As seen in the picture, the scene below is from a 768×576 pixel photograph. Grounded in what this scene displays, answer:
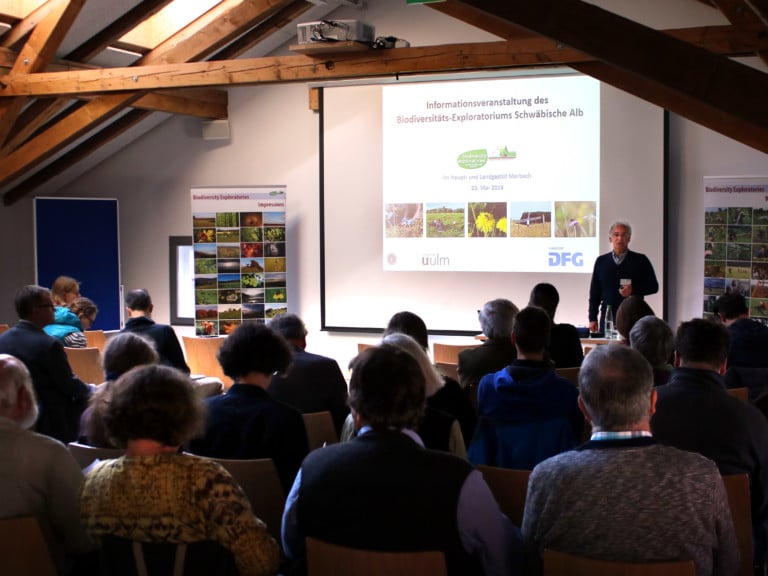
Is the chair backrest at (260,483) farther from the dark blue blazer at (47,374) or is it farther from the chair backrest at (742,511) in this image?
the dark blue blazer at (47,374)

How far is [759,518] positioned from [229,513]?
1.72 meters

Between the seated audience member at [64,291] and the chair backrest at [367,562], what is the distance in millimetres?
4924

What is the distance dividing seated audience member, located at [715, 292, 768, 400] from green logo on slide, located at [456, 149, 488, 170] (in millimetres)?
3685

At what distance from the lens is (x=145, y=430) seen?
2088 millimetres

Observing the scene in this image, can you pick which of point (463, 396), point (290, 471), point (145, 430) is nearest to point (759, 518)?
point (463, 396)

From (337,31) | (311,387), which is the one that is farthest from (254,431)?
(337,31)

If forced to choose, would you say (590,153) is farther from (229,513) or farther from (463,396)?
(229,513)

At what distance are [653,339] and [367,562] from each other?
209 cm

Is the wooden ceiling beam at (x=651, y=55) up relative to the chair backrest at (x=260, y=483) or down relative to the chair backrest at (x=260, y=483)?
up

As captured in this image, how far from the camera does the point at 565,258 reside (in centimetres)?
802

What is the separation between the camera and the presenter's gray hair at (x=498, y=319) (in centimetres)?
425

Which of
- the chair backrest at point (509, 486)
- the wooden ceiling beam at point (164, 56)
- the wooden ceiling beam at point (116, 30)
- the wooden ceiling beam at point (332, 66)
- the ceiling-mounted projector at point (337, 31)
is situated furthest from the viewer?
the wooden ceiling beam at point (164, 56)

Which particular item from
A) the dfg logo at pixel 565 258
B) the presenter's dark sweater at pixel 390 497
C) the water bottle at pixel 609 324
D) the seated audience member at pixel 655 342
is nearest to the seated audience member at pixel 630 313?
the seated audience member at pixel 655 342

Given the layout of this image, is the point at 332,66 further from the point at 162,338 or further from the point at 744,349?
the point at 744,349
